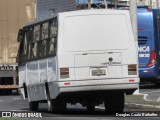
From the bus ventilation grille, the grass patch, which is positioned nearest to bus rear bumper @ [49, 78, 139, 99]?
the grass patch

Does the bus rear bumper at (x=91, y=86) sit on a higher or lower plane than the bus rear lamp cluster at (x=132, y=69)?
lower

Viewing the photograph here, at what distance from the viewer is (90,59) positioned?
20.1 metres

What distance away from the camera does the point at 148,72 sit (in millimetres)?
37250

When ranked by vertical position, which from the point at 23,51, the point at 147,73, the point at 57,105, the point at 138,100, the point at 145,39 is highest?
the point at 145,39

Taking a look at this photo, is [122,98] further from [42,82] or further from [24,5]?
[24,5]

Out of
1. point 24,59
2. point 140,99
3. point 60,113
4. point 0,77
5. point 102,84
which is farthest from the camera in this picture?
point 0,77

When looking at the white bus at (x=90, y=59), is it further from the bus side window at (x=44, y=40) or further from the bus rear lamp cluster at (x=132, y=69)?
the bus side window at (x=44, y=40)

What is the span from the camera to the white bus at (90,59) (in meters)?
20.0

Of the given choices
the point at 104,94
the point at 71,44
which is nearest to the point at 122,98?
the point at 104,94

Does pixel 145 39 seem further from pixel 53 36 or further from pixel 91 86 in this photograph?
pixel 91 86

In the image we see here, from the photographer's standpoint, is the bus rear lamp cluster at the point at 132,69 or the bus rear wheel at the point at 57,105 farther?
the bus rear wheel at the point at 57,105

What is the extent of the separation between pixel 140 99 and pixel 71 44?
674 cm

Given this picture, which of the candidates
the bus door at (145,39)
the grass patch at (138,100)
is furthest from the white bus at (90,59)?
the bus door at (145,39)

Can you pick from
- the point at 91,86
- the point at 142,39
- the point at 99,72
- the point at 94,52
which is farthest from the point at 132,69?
the point at 142,39
